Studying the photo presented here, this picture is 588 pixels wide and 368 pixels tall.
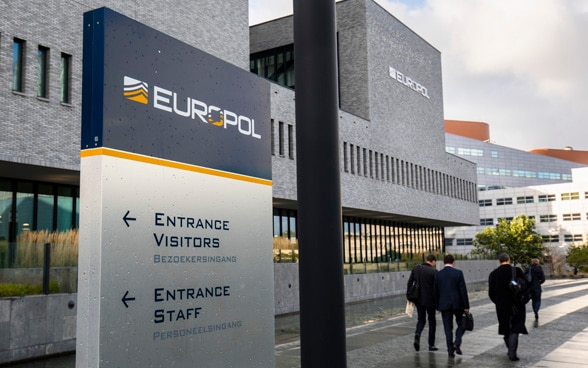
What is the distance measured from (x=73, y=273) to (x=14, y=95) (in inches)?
243

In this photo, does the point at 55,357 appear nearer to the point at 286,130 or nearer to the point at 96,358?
the point at 96,358

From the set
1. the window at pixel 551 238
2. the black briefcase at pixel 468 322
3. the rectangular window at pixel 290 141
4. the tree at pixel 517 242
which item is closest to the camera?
the black briefcase at pixel 468 322

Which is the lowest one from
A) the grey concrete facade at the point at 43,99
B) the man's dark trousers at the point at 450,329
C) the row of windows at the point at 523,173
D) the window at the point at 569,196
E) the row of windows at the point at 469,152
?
the man's dark trousers at the point at 450,329

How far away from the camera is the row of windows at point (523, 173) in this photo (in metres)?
127

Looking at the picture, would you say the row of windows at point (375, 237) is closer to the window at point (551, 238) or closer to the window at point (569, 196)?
the window at point (551, 238)

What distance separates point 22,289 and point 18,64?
25.9ft

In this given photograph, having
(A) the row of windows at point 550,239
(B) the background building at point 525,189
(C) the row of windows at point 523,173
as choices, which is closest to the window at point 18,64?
(A) the row of windows at point 550,239

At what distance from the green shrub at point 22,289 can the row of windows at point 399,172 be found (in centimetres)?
2253

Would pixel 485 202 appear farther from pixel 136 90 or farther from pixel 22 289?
pixel 136 90

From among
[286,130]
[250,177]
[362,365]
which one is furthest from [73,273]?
[286,130]

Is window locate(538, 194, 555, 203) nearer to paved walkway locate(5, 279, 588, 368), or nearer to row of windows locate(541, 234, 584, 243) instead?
row of windows locate(541, 234, 584, 243)

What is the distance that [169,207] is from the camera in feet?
15.1

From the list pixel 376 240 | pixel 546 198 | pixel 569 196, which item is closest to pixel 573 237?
pixel 569 196

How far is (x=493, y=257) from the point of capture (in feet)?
188
